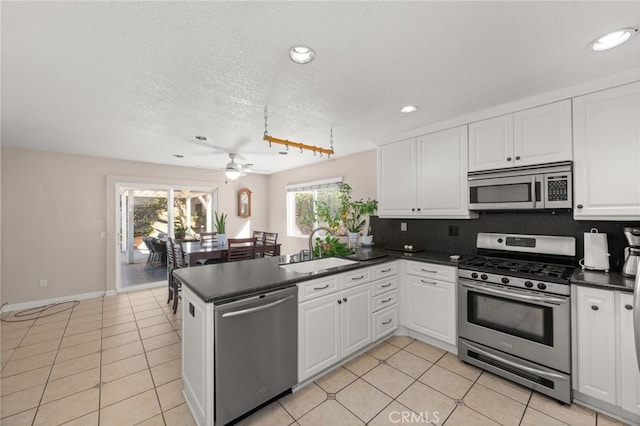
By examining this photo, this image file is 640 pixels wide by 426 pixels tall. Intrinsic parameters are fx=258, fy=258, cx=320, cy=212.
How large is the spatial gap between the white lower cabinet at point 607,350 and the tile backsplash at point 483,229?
56 centimetres

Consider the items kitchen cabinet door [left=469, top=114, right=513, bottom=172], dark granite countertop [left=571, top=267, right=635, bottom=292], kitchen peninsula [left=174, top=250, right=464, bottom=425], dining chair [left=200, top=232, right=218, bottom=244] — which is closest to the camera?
kitchen peninsula [left=174, top=250, right=464, bottom=425]

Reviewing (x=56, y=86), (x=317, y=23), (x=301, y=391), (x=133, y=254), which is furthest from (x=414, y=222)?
(x=133, y=254)

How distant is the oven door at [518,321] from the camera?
1.85 metres

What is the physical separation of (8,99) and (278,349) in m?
3.09

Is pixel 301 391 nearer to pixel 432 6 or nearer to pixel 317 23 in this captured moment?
pixel 317 23

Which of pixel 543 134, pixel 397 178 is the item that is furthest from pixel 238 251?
pixel 543 134

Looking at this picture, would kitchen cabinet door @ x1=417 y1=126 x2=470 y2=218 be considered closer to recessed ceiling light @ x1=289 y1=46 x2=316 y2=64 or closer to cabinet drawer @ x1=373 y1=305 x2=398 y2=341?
cabinet drawer @ x1=373 y1=305 x2=398 y2=341

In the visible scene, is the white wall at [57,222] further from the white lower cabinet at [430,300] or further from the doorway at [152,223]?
the white lower cabinet at [430,300]

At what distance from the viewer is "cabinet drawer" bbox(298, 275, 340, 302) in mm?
1974

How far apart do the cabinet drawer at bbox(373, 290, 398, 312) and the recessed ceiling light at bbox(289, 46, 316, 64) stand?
213 centimetres

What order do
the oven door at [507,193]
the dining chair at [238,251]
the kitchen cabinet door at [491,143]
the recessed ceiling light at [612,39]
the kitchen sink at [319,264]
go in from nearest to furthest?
1. the recessed ceiling light at [612,39]
2. the oven door at [507,193]
3. the kitchen cabinet door at [491,143]
4. the kitchen sink at [319,264]
5. the dining chair at [238,251]

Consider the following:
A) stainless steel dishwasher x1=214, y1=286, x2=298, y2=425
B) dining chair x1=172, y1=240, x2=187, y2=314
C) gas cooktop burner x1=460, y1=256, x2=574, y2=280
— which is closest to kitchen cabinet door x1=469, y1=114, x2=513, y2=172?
gas cooktop burner x1=460, y1=256, x2=574, y2=280

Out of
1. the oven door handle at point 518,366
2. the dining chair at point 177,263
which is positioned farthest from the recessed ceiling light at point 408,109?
the dining chair at point 177,263

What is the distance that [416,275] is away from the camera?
2.71 meters
